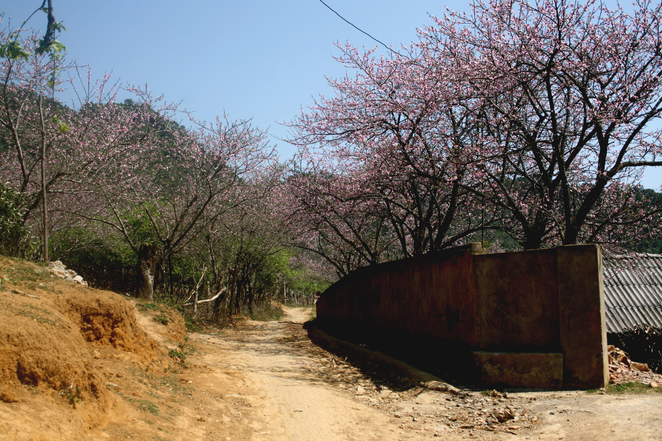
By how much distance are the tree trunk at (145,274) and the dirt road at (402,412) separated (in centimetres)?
373

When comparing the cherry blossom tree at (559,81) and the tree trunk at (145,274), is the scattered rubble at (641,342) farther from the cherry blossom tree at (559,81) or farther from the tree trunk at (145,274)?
the tree trunk at (145,274)

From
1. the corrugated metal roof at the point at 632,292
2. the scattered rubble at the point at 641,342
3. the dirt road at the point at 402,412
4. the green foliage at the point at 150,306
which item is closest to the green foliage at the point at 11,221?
the green foliage at the point at 150,306

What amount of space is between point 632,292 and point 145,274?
11830 millimetres

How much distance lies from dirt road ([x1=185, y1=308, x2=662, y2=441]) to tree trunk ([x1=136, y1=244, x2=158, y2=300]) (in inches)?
147

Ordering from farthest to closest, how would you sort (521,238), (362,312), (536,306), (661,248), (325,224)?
(661,248)
(325,224)
(362,312)
(521,238)
(536,306)

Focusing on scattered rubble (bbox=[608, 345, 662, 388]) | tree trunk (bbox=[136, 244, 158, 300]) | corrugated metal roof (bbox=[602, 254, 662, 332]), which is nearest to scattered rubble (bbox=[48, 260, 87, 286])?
tree trunk (bbox=[136, 244, 158, 300])

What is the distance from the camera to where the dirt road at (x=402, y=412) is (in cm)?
491

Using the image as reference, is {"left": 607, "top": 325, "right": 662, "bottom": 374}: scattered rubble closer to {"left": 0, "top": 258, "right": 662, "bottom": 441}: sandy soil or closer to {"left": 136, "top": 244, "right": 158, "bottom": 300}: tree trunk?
{"left": 0, "top": 258, "right": 662, "bottom": 441}: sandy soil

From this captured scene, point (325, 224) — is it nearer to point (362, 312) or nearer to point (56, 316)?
point (362, 312)

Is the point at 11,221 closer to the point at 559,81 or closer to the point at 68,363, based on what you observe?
the point at 68,363

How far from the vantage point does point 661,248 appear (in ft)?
77.5

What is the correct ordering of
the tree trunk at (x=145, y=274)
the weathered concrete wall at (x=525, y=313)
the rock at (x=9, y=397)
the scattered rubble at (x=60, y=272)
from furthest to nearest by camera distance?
the tree trunk at (x=145, y=274), the scattered rubble at (x=60, y=272), the weathered concrete wall at (x=525, y=313), the rock at (x=9, y=397)

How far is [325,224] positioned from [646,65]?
1075 centimetres

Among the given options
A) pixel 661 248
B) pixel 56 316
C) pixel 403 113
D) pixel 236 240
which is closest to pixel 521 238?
pixel 403 113
